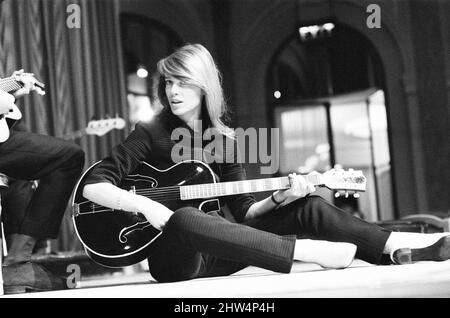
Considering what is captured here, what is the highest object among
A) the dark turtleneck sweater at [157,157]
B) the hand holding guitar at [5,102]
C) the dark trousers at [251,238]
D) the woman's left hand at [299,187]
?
the hand holding guitar at [5,102]

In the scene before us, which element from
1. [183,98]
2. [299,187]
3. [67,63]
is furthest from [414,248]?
[67,63]

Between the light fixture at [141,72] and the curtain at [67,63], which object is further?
the light fixture at [141,72]

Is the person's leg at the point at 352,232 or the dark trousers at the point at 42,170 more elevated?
the dark trousers at the point at 42,170

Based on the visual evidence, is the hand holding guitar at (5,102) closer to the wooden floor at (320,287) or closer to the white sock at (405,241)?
the wooden floor at (320,287)

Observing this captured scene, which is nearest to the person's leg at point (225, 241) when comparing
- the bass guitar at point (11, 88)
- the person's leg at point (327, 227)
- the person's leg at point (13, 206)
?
the person's leg at point (327, 227)

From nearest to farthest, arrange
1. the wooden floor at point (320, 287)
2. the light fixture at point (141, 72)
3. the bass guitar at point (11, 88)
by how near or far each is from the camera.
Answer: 1. the wooden floor at point (320, 287)
2. the bass guitar at point (11, 88)
3. the light fixture at point (141, 72)

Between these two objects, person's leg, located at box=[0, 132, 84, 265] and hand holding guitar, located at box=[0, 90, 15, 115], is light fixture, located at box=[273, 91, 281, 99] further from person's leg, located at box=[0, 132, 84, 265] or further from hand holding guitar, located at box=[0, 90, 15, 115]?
hand holding guitar, located at box=[0, 90, 15, 115]

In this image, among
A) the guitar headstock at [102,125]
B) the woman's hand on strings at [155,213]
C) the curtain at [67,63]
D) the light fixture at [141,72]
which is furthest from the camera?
the light fixture at [141,72]

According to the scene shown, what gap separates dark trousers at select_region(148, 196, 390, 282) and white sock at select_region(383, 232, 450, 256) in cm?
3

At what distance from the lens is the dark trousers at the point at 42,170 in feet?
8.20

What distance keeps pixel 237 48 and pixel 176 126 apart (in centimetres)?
203

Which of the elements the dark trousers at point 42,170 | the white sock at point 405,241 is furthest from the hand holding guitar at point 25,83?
the white sock at point 405,241

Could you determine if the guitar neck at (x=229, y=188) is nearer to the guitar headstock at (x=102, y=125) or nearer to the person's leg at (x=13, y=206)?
the person's leg at (x=13, y=206)
